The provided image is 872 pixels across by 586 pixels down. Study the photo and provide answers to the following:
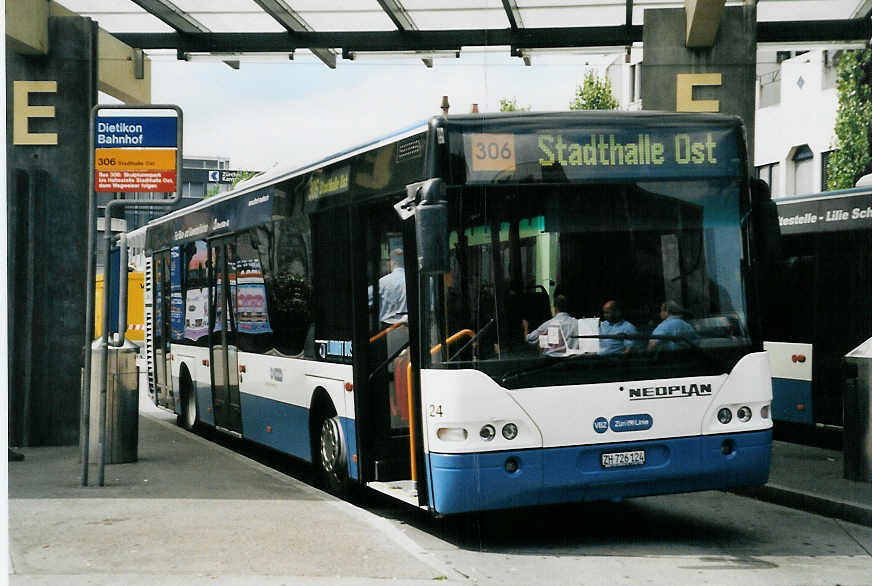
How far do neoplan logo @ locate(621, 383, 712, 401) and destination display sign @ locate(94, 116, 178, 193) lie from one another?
4593 millimetres

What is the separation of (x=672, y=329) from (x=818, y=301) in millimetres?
6126

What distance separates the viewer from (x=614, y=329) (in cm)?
813

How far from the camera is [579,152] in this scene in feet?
27.1

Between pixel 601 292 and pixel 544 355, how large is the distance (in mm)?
555

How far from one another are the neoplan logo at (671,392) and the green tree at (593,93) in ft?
111

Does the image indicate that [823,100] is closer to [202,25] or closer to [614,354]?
[202,25]

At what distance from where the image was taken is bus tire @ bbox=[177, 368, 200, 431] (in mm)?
15758

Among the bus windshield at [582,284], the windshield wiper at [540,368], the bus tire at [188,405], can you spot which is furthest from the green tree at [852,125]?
the windshield wiper at [540,368]

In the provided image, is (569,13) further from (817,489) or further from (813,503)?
(813,503)

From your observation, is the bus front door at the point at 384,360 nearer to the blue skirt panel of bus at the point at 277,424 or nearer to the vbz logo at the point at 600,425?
the blue skirt panel of bus at the point at 277,424

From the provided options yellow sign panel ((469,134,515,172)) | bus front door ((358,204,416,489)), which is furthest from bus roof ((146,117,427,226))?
bus front door ((358,204,416,489))

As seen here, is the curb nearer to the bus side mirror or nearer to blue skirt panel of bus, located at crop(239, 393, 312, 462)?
blue skirt panel of bus, located at crop(239, 393, 312, 462)

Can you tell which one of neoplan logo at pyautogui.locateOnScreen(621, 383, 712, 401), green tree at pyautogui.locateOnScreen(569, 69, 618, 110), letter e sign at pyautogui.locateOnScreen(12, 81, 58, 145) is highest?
green tree at pyautogui.locateOnScreen(569, 69, 618, 110)

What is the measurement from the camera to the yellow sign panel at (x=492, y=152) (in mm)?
8062
